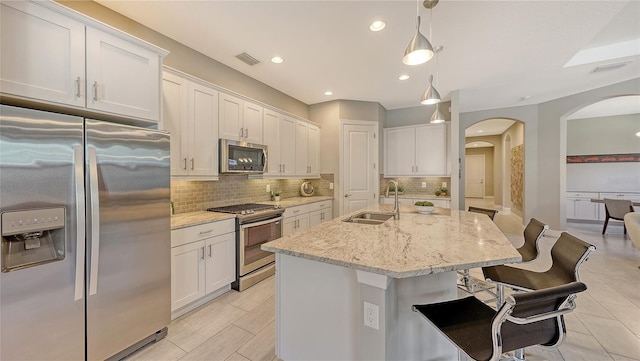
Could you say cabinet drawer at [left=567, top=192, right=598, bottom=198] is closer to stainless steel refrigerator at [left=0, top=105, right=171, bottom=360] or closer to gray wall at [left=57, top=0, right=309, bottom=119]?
gray wall at [left=57, top=0, right=309, bottom=119]

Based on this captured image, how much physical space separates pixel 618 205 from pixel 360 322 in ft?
21.9

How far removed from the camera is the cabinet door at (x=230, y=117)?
2.98 metres

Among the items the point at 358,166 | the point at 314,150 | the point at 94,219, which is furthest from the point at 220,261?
the point at 358,166

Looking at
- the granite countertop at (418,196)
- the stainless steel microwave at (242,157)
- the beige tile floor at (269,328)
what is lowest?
the beige tile floor at (269,328)

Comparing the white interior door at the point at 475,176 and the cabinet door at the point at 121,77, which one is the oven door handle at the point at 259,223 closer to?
the cabinet door at the point at 121,77

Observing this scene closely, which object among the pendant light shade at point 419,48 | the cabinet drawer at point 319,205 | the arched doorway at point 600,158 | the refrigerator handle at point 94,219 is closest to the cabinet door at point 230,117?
the refrigerator handle at point 94,219

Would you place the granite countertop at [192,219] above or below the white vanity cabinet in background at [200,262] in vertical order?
above

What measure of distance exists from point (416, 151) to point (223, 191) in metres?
3.85

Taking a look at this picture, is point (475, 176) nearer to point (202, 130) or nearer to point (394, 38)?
point (394, 38)

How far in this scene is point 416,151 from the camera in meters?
5.11

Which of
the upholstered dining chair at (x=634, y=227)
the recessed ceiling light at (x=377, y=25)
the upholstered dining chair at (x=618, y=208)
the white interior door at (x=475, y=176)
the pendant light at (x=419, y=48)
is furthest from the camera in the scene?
the white interior door at (x=475, y=176)

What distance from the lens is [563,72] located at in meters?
3.76

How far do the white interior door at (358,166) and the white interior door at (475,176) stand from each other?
8883 mm

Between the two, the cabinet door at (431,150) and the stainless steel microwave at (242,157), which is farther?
the cabinet door at (431,150)
